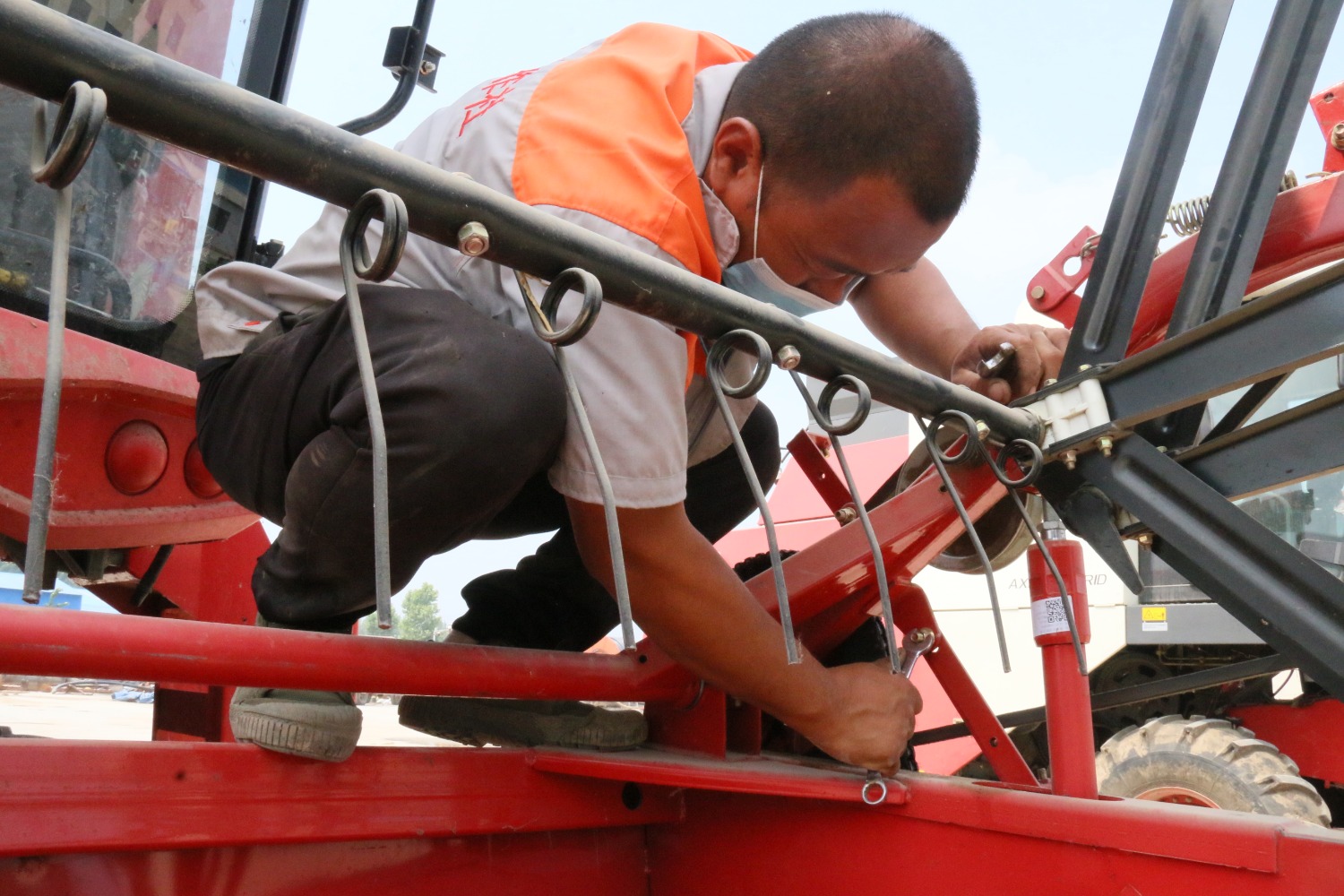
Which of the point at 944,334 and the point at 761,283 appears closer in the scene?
the point at 761,283

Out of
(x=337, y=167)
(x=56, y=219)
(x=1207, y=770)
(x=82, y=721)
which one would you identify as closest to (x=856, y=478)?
(x=1207, y=770)

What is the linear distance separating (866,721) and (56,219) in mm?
1074

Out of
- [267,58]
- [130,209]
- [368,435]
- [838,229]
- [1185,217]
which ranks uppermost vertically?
[267,58]

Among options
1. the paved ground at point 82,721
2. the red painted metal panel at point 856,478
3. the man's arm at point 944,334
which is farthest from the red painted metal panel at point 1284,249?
the red painted metal panel at point 856,478

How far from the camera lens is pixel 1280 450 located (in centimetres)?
135

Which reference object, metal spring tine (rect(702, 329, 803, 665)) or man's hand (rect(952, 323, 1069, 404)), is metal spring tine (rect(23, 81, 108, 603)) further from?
man's hand (rect(952, 323, 1069, 404))

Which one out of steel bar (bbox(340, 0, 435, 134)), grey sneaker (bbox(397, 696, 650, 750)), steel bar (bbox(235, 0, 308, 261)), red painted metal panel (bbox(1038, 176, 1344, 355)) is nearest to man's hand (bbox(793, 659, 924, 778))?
grey sneaker (bbox(397, 696, 650, 750))

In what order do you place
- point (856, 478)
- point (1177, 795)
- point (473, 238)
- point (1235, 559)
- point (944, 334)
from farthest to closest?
point (856, 478) → point (1177, 795) → point (944, 334) → point (1235, 559) → point (473, 238)

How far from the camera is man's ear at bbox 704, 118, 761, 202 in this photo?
4.84ft

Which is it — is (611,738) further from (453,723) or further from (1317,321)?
(1317,321)

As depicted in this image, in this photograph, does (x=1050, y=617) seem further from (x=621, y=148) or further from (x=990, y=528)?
(x=621, y=148)

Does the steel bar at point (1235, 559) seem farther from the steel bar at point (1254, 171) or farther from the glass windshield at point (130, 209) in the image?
the glass windshield at point (130, 209)

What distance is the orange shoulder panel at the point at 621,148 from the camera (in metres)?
1.23

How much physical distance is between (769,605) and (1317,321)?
0.76 meters
